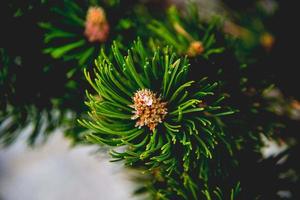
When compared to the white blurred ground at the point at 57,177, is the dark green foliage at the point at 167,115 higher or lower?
lower

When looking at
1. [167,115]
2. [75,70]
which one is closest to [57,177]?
[75,70]

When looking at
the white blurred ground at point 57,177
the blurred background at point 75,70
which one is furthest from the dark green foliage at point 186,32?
the white blurred ground at point 57,177

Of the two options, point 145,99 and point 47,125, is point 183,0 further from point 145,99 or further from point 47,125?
point 145,99

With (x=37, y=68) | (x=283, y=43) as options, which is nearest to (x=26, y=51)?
(x=37, y=68)

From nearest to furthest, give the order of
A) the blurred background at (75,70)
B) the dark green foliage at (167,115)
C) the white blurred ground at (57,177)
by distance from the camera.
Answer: the dark green foliage at (167,115) → the blurred background at (75,70) → the white blurred ground at (57,177)

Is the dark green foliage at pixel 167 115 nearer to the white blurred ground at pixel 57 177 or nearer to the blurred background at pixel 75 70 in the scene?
the blurred background at pixel 75 70

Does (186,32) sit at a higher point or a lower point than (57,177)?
lower

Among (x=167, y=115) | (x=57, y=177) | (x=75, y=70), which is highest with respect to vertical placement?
(x=57, y=177)

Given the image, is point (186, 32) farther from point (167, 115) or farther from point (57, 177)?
point (57, 177)

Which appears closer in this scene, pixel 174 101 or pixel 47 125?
pixel 174 101
